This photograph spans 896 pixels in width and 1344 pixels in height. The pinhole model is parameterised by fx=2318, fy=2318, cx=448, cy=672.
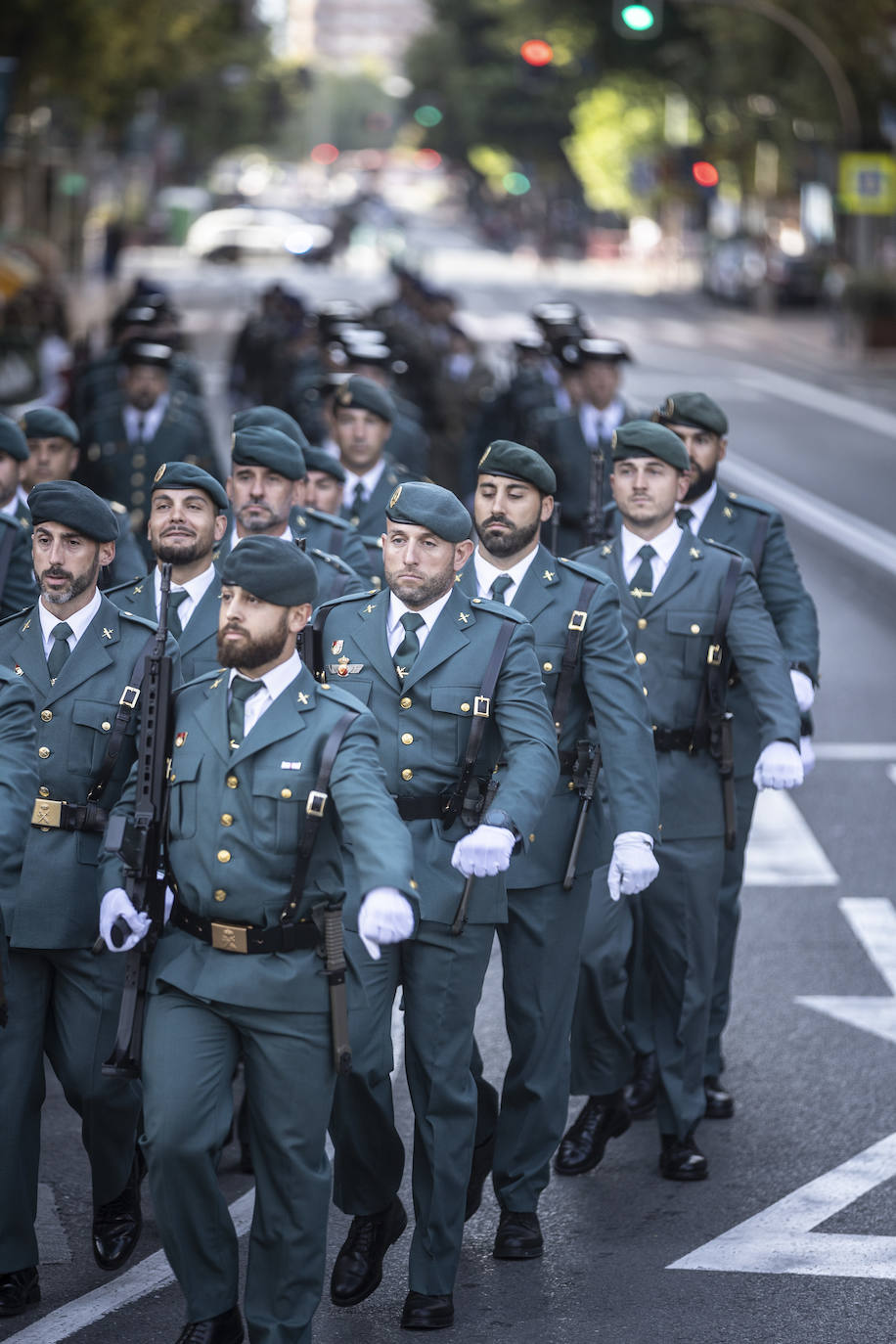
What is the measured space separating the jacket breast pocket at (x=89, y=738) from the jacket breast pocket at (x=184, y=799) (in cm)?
73

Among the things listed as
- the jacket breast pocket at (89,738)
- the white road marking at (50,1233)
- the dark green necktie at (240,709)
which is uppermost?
the dark green necktie at (240,709)

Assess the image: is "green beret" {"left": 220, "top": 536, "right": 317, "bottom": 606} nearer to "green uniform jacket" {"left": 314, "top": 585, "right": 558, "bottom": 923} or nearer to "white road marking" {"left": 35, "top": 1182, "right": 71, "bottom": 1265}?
"green uniform jacket" {"left": 314, "top": 585, "right": 558, "bottom": 923}

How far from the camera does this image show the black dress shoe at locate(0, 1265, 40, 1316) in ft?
20.9

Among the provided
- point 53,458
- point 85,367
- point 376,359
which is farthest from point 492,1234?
point 85,367

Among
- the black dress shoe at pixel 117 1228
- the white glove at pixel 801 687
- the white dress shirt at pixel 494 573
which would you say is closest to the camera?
the black dress shoe at pixel 117 1228

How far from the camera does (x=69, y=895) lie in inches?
257

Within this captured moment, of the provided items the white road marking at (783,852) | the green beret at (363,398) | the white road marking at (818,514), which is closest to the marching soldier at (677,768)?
the white road marking at (783,852)

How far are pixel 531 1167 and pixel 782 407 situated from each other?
30325 millimetres

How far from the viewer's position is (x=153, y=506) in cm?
773

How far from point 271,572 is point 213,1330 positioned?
1914mm

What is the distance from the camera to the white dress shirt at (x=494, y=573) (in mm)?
7352

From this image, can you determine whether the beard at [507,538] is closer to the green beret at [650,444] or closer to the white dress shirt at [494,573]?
→ the white dress shirt at [494,573]

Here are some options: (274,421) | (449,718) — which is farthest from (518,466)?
(274,421)

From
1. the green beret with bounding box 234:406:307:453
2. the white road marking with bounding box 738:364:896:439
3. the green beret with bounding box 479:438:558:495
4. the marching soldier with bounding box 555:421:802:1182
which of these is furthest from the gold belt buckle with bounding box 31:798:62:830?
the white road marking with bounding box 738:364:896:439
